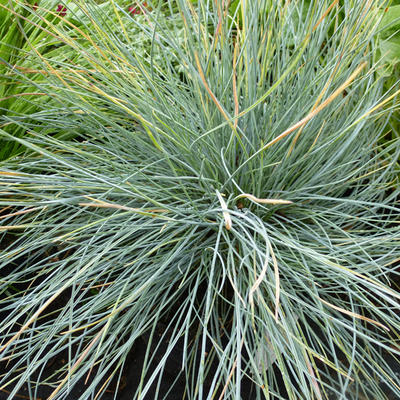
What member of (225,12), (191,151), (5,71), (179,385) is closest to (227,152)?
(191,151)

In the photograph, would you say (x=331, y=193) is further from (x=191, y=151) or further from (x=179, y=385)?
(x=179, y=385)

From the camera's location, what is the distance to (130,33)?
1569mm

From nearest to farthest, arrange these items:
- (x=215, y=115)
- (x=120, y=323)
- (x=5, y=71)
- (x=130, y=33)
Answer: (x=120, y=323) < (x=215, y=115) < (x=5, y=71) < (x=130, y=33)

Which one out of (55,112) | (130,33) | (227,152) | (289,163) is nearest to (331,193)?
(289,163)

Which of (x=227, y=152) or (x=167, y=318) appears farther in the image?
(x=167, y=318)

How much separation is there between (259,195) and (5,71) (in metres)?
0.86

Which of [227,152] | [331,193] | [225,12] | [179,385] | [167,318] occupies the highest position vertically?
[225,12]

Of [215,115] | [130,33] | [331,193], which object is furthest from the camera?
[130,33]

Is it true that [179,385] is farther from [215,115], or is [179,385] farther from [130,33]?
[130,33]

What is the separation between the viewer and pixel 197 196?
101cm

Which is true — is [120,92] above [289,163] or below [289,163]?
above

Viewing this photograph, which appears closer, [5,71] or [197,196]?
[197,196]

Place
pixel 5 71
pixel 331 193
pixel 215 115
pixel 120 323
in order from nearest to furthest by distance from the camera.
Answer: pixel 120 323
pixel 215 115
pixel 331 193
pixel 5 71

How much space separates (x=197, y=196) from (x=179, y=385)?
17.8 inches
